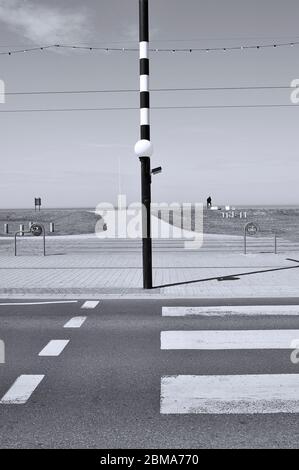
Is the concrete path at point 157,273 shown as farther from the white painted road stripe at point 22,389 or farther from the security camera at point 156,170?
the white painted road stripe at point 22,389

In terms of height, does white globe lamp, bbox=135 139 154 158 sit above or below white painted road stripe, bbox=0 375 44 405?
above

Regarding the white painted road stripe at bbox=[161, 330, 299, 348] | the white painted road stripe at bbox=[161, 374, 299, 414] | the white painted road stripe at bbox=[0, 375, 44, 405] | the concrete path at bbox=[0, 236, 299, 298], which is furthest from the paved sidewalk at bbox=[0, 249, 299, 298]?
the white painted road stripe at bbox=[0, 375, 44, 405]

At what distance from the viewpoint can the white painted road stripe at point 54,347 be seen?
6113 mm

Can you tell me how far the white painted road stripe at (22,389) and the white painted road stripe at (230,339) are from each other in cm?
180

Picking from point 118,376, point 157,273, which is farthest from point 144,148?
point 118,376

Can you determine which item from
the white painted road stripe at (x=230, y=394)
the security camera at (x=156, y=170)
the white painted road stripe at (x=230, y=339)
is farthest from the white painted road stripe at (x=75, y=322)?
the security camera at (x=156, y=170)

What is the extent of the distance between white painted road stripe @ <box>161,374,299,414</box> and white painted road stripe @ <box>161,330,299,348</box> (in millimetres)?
1070

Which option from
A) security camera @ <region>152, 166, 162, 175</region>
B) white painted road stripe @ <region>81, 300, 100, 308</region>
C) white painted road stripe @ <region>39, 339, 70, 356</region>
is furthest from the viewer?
security camera @ <region>152, 166, 162, 175</region>

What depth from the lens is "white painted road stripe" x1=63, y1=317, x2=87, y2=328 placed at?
7.39 m

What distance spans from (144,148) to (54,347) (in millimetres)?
4986

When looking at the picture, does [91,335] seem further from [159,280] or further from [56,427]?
[159,280]

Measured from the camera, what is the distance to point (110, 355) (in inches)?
237

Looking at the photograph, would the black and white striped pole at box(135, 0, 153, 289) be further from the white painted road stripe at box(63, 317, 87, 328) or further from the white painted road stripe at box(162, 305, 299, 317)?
the white painted road stripe at box(63, 317, 87, 328)

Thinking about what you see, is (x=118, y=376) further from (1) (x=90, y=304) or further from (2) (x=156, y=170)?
(2) (x=156, y=170)
